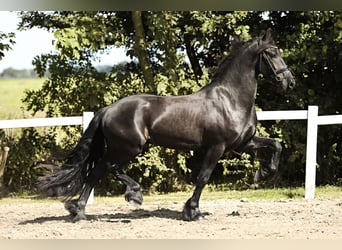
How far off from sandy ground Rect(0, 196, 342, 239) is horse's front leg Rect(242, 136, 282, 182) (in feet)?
1.46

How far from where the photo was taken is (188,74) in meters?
8.59

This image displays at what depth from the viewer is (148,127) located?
5.18m

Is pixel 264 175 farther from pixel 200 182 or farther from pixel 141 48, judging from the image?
pixel 141 48

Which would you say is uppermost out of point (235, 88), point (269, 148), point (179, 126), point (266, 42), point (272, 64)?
point (266, 42)

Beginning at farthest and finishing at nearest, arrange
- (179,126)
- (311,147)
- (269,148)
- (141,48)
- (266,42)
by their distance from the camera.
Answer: (141,48) < (311,147) < (269,148) < (266,42) < (179,126)

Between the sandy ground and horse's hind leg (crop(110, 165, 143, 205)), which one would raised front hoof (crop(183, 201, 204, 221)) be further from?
horse's hind leg (crop(110, 165, 143, 205))

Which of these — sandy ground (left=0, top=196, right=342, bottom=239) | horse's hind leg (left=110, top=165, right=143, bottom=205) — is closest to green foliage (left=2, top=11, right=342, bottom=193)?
sandy ground (left=0, top=196, right=342, bottom=239)

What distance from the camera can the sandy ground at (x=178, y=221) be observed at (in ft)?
15.1

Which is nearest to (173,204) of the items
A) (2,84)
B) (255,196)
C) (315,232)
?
(255,196)

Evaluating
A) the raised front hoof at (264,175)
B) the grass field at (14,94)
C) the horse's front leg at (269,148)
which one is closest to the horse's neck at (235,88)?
the horse's front leg at (269,148)

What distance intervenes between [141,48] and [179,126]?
3409mm

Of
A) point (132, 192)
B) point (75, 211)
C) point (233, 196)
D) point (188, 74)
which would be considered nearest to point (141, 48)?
point (188, 74)
